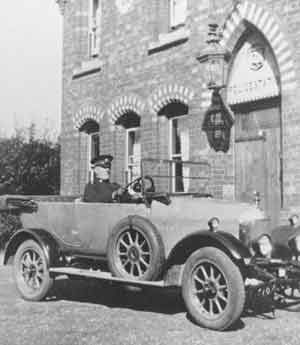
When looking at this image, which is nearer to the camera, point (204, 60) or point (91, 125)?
point (204, 60)

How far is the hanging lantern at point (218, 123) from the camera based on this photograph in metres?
11.1

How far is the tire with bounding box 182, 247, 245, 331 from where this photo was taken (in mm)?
5637

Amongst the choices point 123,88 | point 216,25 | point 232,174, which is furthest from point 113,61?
point 232,174

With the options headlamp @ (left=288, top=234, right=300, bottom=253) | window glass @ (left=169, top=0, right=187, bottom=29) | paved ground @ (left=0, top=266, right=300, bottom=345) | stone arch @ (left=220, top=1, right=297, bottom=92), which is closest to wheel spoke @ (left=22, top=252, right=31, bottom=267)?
paved ground @ (left=0, top=266, right=300, bottom=345)

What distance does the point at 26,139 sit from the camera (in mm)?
19469

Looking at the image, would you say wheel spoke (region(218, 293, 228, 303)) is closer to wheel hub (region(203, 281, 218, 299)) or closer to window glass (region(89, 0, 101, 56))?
wheel hub (region(203, 281, 218, 299))

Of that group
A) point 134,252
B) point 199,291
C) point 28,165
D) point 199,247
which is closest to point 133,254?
point 134,252

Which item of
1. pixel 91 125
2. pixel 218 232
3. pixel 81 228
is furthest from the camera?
pixel 91 125

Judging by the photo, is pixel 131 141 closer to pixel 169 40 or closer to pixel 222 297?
pixel 169 40

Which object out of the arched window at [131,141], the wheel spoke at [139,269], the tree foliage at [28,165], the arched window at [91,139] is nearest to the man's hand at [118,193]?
the wheel spoke at [139,269]

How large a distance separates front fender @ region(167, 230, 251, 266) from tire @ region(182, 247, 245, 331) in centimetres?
9

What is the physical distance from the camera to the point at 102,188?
294 inches

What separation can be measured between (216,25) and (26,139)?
1000 centimetres

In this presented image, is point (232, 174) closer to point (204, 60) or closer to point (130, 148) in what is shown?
point (204, 60)
